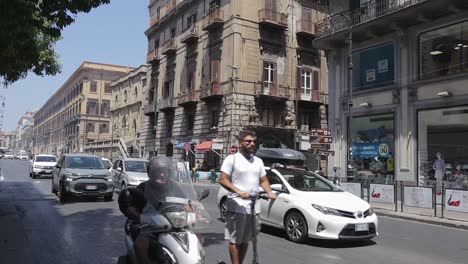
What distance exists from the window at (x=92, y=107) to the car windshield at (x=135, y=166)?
79953 mm

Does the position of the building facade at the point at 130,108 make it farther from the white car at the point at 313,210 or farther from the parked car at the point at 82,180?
the white car at the point at 313,210

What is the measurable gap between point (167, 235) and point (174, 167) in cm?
87

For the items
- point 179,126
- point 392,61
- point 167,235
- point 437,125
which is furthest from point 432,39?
point 179,126

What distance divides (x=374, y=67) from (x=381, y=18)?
267 centimetres

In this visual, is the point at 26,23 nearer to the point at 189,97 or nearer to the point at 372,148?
the point at 372,148

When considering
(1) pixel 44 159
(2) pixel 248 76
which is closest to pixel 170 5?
(2) pixel 248 76

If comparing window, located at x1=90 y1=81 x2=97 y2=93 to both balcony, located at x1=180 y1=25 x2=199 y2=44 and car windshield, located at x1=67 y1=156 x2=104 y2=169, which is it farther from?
car windshield, located at x1=67 y1=156 x2=104 y2=169

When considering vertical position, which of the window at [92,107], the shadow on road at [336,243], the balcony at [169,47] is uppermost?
the balcony at [169,47]

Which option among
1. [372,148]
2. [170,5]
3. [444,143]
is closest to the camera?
[444,143]

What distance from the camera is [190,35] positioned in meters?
42.2

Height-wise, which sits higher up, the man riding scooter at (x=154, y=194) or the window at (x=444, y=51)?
the window at (x=444, y=51)

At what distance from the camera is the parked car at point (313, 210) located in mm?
8562

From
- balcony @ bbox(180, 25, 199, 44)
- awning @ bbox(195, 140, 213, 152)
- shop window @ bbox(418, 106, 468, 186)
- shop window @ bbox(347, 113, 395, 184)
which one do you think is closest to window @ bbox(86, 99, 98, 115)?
balcony @ bbox(180, 25, 199, 44)

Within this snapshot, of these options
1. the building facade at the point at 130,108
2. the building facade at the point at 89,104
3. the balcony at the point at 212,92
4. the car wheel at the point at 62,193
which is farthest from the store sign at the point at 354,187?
the building facade at the point at 89,104
